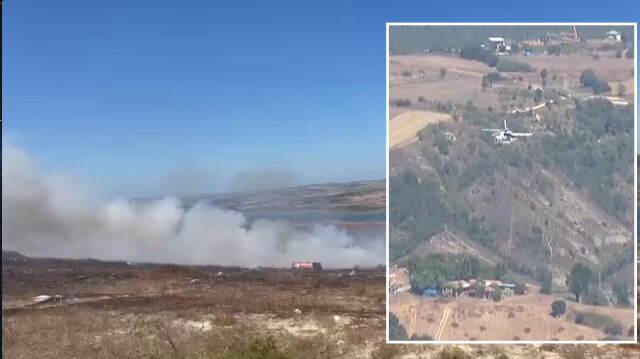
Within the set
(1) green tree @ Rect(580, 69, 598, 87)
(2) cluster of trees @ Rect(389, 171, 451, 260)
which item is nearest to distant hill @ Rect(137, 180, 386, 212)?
(2) cluster of trees @ Rect(389, 171, 451, 260)

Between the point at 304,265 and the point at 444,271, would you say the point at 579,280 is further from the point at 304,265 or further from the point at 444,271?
the point at 304,265

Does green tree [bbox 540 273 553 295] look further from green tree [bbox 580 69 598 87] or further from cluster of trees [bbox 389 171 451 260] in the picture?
green tree [bbox 580 69 598 87]

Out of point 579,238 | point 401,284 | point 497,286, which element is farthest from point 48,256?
point 579,238

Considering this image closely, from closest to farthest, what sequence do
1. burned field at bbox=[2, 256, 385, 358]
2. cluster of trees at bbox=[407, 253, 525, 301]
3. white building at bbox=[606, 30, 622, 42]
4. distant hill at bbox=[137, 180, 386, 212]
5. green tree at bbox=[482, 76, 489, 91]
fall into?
white building at bbox=[606, 30, 622, 42]
green tree at bbox=[482, 76, 489, 91]
cluster of trees at bbox=[407, 253, 525, 301]
burned field at bbox=[2, 256, 385, 358]
distant hill at bbox=[137, 180, 386, 212]

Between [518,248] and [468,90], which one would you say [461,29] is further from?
[518,248]

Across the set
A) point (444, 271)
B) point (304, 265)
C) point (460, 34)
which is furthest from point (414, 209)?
point (304, 265)

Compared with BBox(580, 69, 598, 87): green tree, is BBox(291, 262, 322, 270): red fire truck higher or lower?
lower
